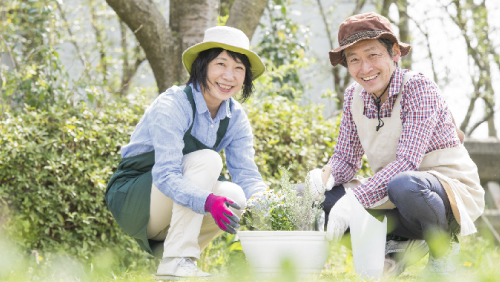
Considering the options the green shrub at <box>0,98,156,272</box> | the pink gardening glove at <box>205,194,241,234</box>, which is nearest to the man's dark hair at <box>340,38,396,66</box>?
the pink gardening glove at <box>205,194,241,234</box>

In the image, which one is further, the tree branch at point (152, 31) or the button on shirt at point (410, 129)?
the tree branch at point (152, 31)

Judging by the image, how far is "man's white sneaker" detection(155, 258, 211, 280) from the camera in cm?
220

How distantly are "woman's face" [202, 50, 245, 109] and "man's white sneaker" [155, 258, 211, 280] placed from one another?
861 millimetres

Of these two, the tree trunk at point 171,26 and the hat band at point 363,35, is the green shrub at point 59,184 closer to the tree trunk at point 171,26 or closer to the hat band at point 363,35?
the tree trunk at point 171,26

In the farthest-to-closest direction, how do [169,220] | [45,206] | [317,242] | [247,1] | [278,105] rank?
[247,1] → [278,105] → [45,206] → [169,220] → [317,242]

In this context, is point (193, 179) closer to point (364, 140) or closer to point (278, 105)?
point (364, 140)

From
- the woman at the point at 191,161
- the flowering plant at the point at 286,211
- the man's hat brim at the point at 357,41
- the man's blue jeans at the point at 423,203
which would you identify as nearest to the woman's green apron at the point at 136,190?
the woman at the point at 191,161

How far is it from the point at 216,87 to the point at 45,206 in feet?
5.34

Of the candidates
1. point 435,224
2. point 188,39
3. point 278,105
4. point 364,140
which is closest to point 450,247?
point 435,224

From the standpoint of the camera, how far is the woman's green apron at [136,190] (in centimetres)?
249

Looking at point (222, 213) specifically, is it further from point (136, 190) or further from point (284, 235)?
point (136, 190)

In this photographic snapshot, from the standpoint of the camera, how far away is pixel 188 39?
172 inches

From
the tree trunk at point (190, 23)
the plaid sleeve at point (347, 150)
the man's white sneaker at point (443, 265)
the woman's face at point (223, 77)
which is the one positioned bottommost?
the man's white sneaker at point (443, 265)

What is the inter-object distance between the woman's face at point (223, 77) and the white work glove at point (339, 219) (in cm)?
81
